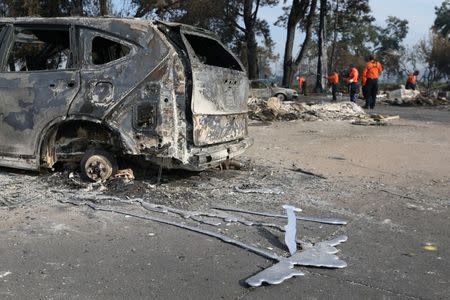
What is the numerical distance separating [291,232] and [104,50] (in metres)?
3.09

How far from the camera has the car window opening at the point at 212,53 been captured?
22.3 feet

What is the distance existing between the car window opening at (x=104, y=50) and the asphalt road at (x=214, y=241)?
1452 millimetres

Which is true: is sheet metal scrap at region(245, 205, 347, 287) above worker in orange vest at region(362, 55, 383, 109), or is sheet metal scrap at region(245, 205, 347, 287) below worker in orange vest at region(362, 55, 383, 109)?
below

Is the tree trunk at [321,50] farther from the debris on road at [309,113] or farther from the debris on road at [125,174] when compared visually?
the debris on road at [125,174]

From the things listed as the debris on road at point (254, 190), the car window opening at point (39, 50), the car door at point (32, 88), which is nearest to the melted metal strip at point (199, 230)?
the car door at point (32, 88)

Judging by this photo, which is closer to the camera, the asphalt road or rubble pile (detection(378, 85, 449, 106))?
the asphalt road

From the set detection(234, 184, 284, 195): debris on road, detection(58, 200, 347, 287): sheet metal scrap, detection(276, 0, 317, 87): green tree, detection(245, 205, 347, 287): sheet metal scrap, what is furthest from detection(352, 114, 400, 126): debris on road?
detection(276, 0, 317, 87): green tree

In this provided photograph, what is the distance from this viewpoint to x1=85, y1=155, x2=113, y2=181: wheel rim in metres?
6.30

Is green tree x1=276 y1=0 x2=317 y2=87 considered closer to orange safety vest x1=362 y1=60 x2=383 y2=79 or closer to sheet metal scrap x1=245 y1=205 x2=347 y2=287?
orange safety vest x1=362 y1=60 x2=383 y2=79

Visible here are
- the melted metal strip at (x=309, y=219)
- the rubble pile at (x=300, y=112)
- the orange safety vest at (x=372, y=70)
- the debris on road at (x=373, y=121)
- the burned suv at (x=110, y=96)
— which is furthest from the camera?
the orange safety vest at (x=372, y=70)

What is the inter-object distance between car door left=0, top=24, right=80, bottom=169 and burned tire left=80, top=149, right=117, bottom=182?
0.57 meters

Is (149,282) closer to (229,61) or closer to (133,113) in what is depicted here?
(133,113)

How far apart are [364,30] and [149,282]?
7911 cm

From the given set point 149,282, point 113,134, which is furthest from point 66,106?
point 149,282
